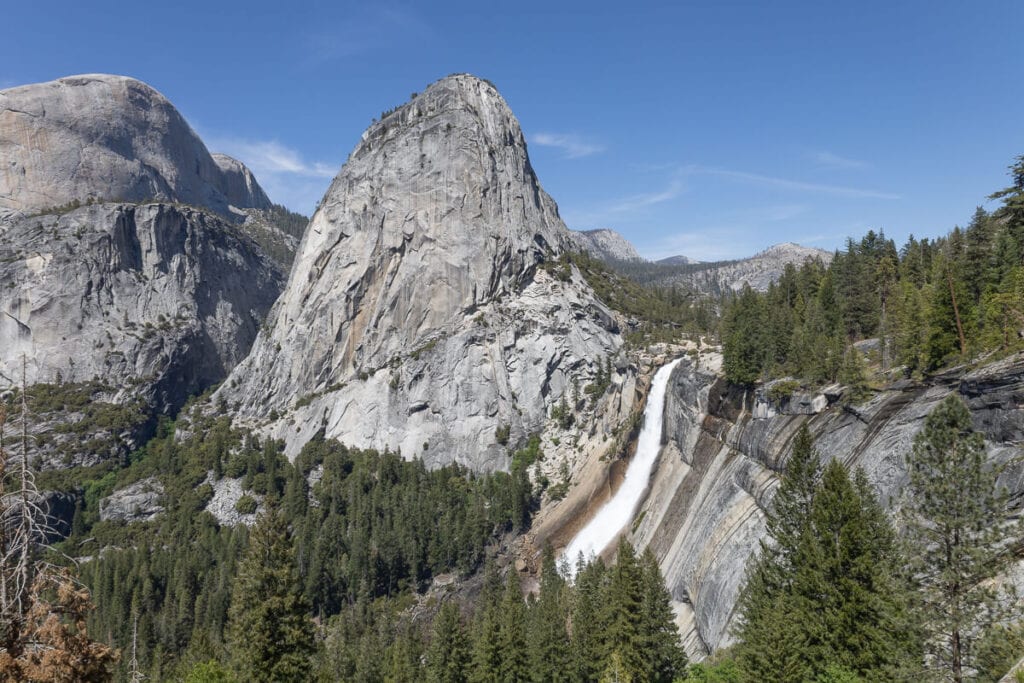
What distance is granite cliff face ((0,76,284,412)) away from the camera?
149 metres

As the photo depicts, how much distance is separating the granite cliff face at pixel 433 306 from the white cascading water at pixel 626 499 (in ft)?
102

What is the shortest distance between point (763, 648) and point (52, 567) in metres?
25.2

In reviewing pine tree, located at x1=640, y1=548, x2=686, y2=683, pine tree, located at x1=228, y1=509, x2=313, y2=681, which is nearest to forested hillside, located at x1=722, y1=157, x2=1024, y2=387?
pine tree, located at x1=640, y1=548, x2=686, y2=683

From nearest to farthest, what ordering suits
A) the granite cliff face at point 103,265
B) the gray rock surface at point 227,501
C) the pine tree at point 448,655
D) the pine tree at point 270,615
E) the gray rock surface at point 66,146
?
the pine tree at point 270,615 < the pine tree at point 448,655 < the gray rock surface at point 227,501 < the granite cliff face at point 103,265 < the gray rock surface at point 66,146

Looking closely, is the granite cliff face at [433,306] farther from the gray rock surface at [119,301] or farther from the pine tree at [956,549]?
the pine tree at [956,549]

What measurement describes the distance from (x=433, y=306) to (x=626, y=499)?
2696 inches

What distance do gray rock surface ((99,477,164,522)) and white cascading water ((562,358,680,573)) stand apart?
85052 millimetres

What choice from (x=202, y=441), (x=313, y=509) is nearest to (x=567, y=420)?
(x=313, y=509)

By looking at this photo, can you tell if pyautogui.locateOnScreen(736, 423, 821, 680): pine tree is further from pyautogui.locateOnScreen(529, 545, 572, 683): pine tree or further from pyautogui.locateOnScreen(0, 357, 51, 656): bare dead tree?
pyautogui.locateOnScreen(0, 357, 51, 656): bare dead tree

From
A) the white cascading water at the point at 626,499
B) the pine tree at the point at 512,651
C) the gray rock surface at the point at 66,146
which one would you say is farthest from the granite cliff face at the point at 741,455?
the gray rock surface at the point at 66,146

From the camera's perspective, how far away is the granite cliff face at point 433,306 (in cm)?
11681

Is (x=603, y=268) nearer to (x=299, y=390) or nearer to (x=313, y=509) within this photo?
(x=299, y=390)

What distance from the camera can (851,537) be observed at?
24.7 metres

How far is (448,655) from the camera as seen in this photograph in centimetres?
4228
